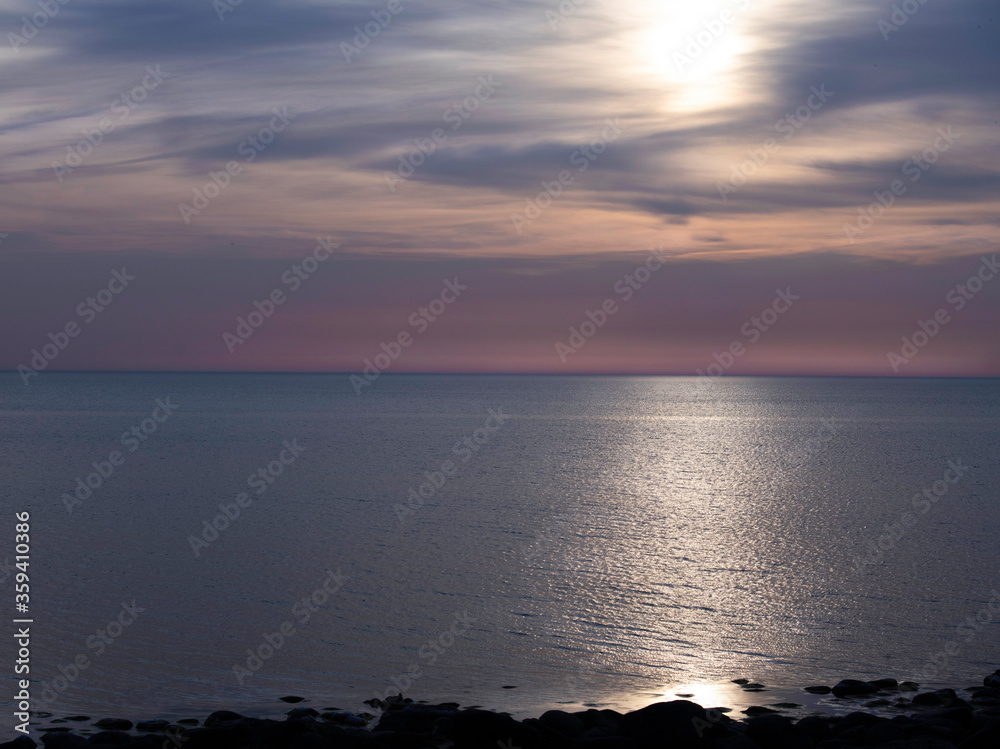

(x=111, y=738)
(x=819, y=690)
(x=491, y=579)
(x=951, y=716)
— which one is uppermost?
(x=951, y=716)

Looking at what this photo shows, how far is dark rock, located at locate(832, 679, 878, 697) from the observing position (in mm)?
19453

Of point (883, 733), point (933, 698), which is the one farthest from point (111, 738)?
point (933, 698)

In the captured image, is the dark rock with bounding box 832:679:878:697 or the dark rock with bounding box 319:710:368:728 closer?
the dark rock with bounding box 319:710:368:728

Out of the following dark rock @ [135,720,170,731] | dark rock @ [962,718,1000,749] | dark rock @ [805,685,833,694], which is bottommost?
dark rock @ [135,720,170,731]

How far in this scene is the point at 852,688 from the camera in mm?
19562

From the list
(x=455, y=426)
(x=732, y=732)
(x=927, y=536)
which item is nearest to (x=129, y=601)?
(x=732, y=732)

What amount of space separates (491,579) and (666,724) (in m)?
16.1

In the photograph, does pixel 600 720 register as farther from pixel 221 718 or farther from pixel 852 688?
pixel 221 718

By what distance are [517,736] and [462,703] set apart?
158 inches

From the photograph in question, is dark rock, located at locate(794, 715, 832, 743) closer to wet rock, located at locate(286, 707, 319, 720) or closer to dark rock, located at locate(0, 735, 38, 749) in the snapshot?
wet rock, located at locate(286, 707, 319, 720)

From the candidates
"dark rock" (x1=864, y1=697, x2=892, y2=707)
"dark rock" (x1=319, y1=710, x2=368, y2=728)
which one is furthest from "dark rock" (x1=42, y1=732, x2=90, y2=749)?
"dark rock" (x1=864, y1=697, x2=892, y2=707)

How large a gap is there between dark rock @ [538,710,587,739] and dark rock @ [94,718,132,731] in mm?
8046

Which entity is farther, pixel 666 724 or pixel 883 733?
pixel 666 724

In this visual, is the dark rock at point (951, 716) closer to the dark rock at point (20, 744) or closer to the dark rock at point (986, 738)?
the dark rock at point (986, 738)
